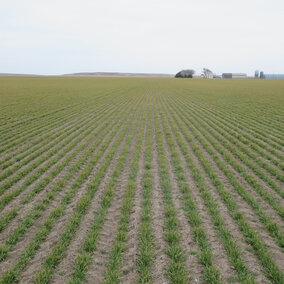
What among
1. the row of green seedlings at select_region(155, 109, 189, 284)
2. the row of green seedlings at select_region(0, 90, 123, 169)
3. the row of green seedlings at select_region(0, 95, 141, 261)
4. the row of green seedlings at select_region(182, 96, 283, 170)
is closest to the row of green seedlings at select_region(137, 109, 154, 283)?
the row of green seedlings at select_region(155, 109, 189, 284)

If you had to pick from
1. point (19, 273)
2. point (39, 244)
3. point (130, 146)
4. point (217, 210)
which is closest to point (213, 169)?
point (217, 210)

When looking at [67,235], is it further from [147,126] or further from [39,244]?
[147,126]

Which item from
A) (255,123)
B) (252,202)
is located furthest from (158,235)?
(255,123)

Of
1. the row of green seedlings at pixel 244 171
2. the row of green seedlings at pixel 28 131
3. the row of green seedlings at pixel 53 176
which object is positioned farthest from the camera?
the row of green seedlings at pixel 28 131

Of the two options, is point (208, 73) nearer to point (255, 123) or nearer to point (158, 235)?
point (255, 123)

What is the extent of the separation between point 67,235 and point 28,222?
128cm

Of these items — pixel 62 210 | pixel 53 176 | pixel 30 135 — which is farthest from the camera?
pixel 30 135

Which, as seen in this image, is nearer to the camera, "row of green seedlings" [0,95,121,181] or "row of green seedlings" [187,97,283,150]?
"row of green seedlings" [0,95,121,181]

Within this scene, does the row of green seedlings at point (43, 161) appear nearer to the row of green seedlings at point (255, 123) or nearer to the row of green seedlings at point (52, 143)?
the row of green seedlings at point (52, 143)

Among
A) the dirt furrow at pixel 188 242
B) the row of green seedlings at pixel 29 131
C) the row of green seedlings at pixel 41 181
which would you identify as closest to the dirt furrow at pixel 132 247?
the dirt furrow at pixel 188 242

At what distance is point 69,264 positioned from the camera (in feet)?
15.1

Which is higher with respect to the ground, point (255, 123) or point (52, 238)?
point (255, 123)

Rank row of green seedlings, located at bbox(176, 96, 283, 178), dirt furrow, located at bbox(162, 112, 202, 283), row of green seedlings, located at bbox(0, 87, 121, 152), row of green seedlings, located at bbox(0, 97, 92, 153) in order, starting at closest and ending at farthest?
dirt furrow, located at bbox(162, 112, 202, 283) < row of green seedlings, located at bbox(176, 96, 283, 178) < row of green seedlings, located at bbox(0, 97, 92, 153) < row of green seedlings, located at bbox(0, 87, 121, 152)

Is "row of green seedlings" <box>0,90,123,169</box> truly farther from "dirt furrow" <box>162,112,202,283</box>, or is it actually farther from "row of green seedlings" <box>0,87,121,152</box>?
"dirt furrow" <box>162,112,202,283</box>
